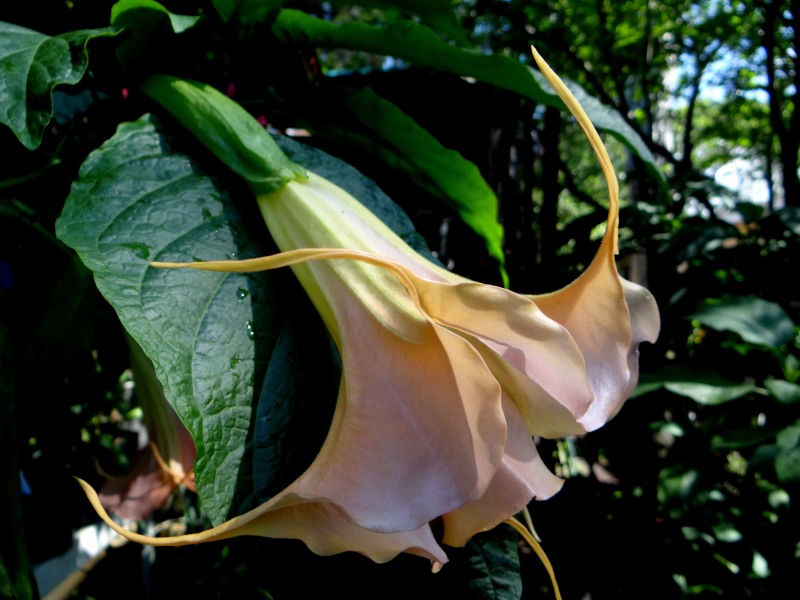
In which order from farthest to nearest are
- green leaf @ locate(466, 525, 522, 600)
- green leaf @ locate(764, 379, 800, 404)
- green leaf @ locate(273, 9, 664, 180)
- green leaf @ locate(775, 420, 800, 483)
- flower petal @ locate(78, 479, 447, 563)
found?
green leaf @ locate(764, 379, 800, 404), green leaf @ locate(775, 420, 800, 483), green leaf @ locate(273, 9, 664, 180), green leaf @ locate(466, 525, 522, 600), flower petal @ locate(78, 479, 447, 563)

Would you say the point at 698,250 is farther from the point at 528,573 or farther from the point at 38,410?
the point at 38,410

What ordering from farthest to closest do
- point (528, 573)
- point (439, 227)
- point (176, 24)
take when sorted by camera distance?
point (528, 573) → point (439, 227) → point (176, 24)

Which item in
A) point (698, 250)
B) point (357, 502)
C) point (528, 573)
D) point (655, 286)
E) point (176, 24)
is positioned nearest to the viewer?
point (357, 502)

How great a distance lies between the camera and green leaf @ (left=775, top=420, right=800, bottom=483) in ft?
2.50

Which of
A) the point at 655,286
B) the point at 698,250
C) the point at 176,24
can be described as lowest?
the point at 655,286

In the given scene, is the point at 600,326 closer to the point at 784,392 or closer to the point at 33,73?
the point at 33,73

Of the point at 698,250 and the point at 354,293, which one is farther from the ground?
the point at 354,293

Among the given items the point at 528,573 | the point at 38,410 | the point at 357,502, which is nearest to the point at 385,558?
the point at 357,502

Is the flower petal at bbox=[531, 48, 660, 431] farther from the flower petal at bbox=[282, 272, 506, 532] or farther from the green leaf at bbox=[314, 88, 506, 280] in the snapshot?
the green leaf at bbox=[314, 88, 506, 280]

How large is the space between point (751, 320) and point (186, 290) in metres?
0.99

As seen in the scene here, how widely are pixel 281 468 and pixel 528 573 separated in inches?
39.3

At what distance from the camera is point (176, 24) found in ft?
1.03

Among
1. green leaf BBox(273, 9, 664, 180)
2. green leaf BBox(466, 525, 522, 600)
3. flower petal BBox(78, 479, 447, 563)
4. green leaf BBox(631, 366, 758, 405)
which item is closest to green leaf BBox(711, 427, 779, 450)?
green leaf BBox(631, 366, 758, 405)

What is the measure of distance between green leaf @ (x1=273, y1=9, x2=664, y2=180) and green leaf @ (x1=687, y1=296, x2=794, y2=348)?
0.65 m
